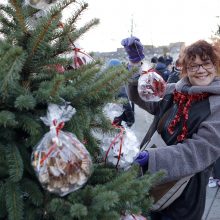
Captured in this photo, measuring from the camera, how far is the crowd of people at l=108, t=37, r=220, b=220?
2.24 metres

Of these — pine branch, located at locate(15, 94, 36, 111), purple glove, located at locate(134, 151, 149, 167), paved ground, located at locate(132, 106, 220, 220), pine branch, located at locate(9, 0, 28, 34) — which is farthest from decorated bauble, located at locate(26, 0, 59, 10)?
paved ground, located at locate(132, 106, 220, 220)

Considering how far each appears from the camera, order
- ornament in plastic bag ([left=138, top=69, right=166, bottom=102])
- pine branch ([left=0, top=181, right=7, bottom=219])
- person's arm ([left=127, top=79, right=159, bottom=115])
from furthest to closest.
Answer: person's arm ([left=127, top=79, right=159, bottom=115]) < ornament in plastic bag ([left=138, top=69, right=166, bottom=102]) < pine branch ([left=0, top=181, right=7, bottom=219])

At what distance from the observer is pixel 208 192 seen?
17.9 feet

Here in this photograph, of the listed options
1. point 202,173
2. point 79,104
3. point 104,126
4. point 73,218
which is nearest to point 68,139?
point 79,104

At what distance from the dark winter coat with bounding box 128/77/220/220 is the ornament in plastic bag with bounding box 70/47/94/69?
0.65m

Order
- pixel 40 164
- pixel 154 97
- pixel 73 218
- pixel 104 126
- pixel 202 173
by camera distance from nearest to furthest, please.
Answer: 1. pixel 40 164
2. pixel 73 218
3. pixel 104 126
4. pixel 202 173
5. pixel 154 97

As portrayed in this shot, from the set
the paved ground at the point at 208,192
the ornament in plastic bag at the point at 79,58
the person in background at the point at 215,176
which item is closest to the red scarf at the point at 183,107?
the ornament in plastic bag at the point at 79,58

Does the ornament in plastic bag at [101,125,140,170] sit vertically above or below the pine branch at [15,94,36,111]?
below

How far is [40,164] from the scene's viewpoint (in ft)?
4.40

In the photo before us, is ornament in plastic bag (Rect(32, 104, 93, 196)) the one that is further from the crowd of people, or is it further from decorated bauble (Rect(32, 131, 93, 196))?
the crowd of people

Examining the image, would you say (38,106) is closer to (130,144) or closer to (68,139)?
(68,139)

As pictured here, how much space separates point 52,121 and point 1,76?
25 centimetres

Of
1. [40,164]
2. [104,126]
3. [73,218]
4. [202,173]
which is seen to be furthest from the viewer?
[202,173]

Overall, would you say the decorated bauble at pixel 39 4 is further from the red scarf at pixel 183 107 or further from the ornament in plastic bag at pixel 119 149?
the red scarf at pixel 183 107
